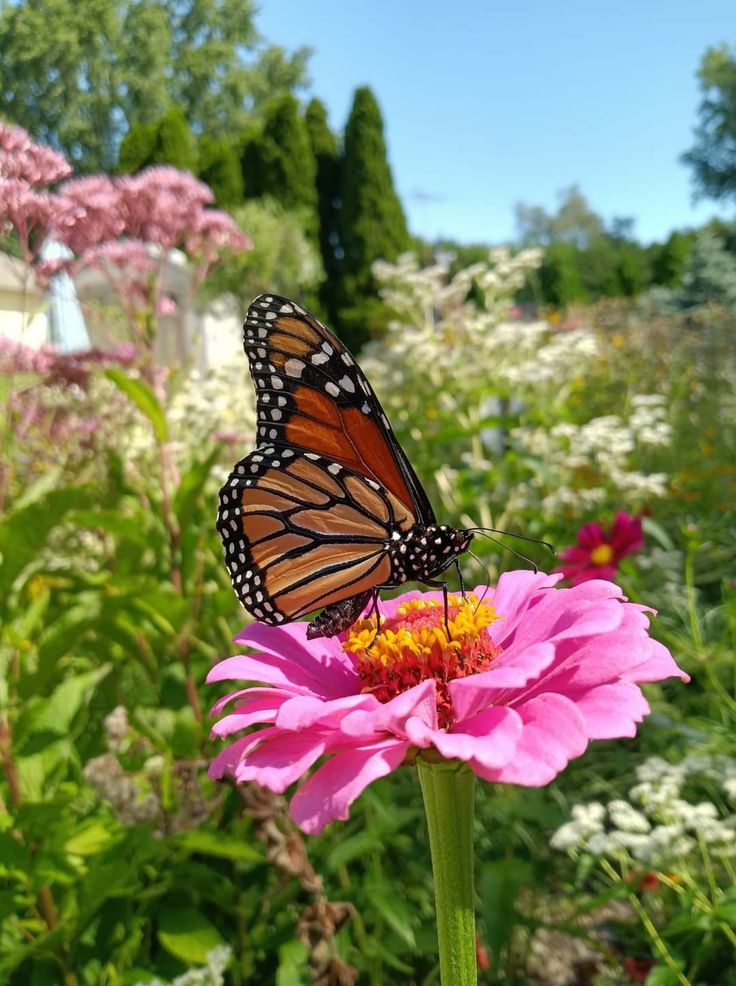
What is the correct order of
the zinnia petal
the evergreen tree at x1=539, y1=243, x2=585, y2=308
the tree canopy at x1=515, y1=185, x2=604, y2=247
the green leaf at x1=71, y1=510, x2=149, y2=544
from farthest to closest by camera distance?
the tree canopy at x1=515, y1=185, x2=604, y2=247 < the evergreen tree at x1=539, y1=243, x2=585, y2=308 < the green leaf at x1=71, y1=510, x2=149, y2=544 < the zinnia petal

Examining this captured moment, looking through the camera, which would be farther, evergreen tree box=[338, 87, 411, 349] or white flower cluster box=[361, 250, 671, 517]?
evergreen tree box=[338, 87, 411, 349]

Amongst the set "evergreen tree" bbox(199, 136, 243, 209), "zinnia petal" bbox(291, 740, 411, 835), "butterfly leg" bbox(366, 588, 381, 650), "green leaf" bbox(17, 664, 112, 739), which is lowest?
"green leaf" bbox(17, 664, 112, 739)

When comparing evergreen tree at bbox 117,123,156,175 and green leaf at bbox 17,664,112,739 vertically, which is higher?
evergreen tree at bbox 117,123,156,175

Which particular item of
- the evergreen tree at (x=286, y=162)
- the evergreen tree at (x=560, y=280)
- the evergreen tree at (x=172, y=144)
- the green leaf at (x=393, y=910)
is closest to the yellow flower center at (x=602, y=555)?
the green leaf at (x=393, y=910)

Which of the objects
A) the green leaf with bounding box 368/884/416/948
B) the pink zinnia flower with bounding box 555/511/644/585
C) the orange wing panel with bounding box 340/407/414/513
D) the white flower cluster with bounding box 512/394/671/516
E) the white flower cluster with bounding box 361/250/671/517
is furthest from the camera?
the white flower cluster with bounding box 361/250/671/517

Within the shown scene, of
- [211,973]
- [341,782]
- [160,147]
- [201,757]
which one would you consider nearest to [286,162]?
[160,147]

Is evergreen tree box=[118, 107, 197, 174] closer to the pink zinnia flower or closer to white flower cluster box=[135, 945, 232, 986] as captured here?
the pink zinnia flower

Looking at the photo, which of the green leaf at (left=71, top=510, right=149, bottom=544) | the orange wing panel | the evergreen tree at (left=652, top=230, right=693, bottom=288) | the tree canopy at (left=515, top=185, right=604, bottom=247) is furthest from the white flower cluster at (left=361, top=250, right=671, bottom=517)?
the tree canopy at (left=515, top=185, right=604, bottom=247)
